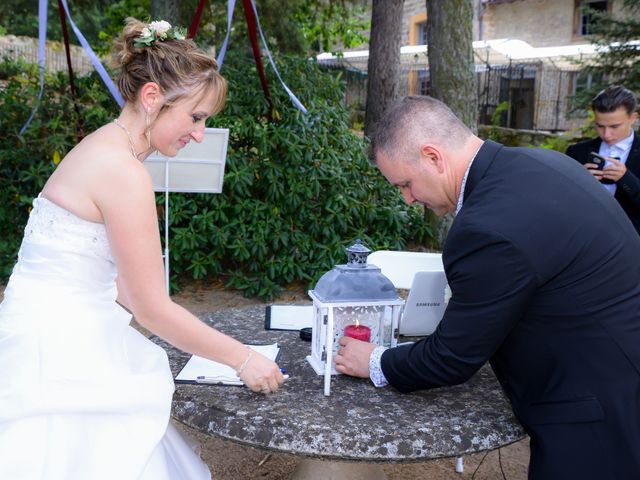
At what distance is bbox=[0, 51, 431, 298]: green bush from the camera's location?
6.04 meters

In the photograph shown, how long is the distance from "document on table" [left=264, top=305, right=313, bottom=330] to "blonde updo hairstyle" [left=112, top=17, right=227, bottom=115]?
99cm

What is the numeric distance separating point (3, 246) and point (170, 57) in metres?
5.45

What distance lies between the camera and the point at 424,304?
89.8 inches

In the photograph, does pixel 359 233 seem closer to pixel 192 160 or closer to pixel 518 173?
pixel 192 160

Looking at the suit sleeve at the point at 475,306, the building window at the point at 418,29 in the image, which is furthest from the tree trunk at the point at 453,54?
the building window at the point at 418,29

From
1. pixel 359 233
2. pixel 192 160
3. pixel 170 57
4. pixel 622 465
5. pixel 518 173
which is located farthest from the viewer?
pixel 359 233

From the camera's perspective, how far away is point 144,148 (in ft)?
6.35

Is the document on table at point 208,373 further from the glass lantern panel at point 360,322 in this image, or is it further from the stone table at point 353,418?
the glass lantern panel at point 360,322

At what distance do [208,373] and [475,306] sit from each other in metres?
0.87

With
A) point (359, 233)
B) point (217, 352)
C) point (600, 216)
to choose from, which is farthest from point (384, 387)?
point (359, 233)

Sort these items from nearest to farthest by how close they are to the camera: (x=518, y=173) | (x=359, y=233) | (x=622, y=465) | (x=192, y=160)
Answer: (x=622, y=465)
(x=518, y=173)
(x=192, y=160)
(x=359, y=233)

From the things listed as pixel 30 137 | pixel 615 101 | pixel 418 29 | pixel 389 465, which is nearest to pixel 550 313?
pixel 389 465

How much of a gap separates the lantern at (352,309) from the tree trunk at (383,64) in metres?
6.91

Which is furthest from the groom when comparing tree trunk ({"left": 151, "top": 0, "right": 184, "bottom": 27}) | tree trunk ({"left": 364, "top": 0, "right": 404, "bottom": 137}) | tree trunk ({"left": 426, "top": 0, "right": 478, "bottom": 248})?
tree trunk ({"left": 364, "top": 0, "right": 404, "bottom": 137})
